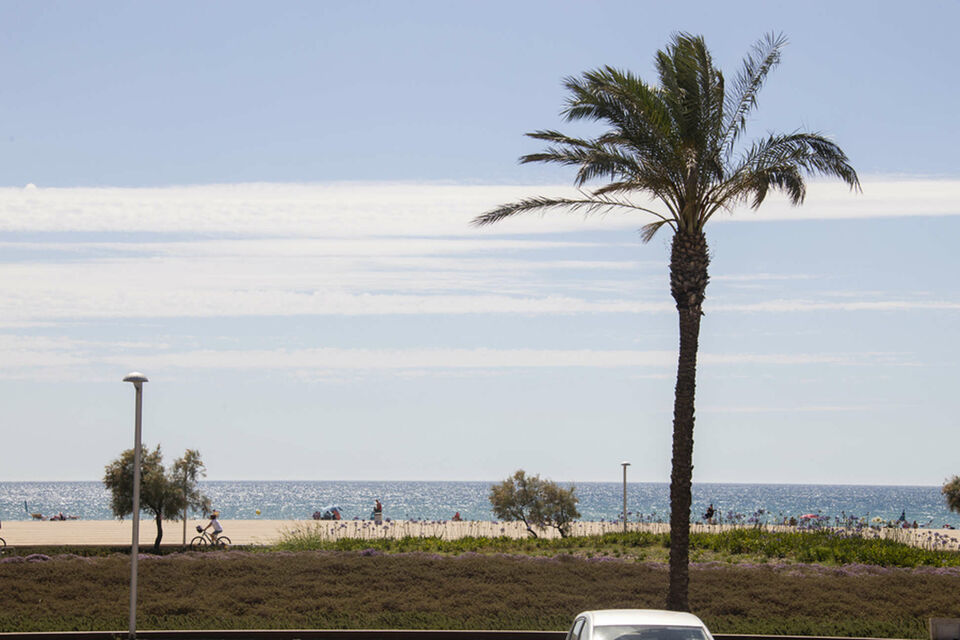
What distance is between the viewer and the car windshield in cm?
1022

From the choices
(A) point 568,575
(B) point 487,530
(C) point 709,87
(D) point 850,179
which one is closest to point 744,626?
(A) point 568,575

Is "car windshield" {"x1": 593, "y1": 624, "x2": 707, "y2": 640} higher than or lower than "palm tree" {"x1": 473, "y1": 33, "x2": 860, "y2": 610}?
lower

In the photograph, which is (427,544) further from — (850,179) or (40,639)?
(850,179)

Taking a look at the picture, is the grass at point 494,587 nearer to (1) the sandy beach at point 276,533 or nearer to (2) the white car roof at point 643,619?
(1) the sandy beach at point 276,533

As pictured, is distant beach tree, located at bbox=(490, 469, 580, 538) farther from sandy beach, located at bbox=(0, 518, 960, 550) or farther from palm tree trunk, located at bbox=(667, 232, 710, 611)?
palm tree trunk, located at bbox=(667, 232, 710, 611)

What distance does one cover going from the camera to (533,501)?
134 feet

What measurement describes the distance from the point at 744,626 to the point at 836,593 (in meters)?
4.01

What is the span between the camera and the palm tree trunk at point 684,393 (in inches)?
744

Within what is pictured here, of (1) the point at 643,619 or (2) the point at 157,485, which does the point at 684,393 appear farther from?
(2) the point at 157,485

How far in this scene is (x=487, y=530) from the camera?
4616 cm

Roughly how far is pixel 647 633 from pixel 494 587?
41.1ft

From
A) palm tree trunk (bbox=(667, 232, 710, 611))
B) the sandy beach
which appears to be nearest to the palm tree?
palm tree trunk (bbox=(667, 232, 710, 611))

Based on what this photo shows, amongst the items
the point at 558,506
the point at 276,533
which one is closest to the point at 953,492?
the point at 558,506

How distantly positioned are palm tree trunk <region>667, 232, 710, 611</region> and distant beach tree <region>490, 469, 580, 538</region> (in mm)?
Result: 21312
